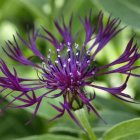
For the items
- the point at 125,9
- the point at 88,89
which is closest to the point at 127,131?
the point at 125,9

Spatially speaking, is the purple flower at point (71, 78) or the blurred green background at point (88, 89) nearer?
the purple flower at point (71, 78)

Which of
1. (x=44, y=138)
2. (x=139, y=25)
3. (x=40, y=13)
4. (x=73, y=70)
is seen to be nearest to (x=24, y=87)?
(x=73, y=70)

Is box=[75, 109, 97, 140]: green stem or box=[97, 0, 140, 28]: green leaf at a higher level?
box=[97, 0, 140, 28]: green leaf

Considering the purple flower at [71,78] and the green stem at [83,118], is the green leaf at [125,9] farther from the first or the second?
the green stem at [83,118]

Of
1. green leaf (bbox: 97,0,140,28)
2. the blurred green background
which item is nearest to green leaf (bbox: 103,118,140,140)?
the blurred green background

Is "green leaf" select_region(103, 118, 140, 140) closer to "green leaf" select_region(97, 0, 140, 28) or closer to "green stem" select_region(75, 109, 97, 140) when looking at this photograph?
"green stem" select_region(75, 109, 97, 140)

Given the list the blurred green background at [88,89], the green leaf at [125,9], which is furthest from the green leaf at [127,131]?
the green leaf at [125,9]

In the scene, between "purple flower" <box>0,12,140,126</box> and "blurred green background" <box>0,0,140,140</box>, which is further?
"blurred green background" <box>0,0,140,140</box>

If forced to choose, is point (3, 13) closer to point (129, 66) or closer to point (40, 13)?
point (40, 13)

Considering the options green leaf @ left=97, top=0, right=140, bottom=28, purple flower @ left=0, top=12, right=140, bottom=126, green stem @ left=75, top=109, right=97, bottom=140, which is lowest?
green stem @ left=75, top=109, right=97, bottom=140

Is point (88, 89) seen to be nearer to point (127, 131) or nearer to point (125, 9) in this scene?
point (125, 9)
